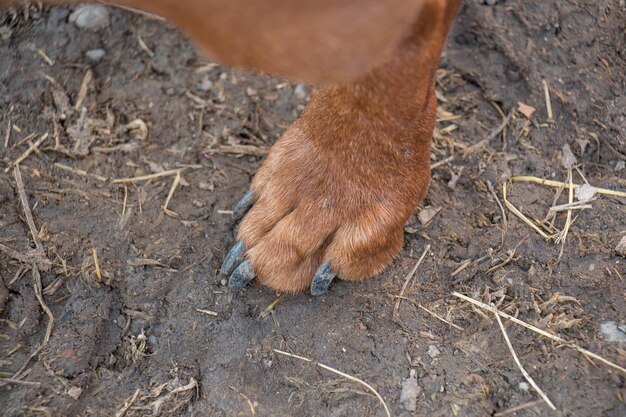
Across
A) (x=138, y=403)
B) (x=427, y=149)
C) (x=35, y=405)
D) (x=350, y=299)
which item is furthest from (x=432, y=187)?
(x=35, y=405)

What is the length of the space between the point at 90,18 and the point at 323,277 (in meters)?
1.79

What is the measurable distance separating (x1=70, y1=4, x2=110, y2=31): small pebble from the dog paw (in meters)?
1.37

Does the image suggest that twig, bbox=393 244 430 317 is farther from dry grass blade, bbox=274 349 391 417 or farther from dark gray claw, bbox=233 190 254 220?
dark gray claw, bbox=233 190 254 220

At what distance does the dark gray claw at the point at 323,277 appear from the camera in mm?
2324

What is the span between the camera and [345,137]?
2.25 m

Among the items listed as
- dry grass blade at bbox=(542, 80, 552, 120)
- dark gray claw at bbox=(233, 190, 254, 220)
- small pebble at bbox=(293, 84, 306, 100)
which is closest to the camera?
dark gray claw at bbox=(233, 190, 254, 220)

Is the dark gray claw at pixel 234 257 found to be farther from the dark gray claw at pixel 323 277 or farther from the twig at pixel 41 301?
the twig at pixel 41 301

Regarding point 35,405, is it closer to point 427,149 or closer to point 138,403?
point 138,403

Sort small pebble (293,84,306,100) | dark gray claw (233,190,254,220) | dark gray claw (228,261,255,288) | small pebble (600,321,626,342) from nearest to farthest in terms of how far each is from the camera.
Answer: small pebble (600,321,626,342), dark gray claw (228,261,255,288), dark gray claw (233,190,254,220), small pebble (293,84,306,100)

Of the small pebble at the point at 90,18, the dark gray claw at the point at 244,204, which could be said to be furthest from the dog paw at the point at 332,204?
the small pebble at the point at 90,18

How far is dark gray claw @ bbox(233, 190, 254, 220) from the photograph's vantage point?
2529mm

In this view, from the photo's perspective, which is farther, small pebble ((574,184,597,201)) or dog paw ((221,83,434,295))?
small pebble ((574,184,597,201))

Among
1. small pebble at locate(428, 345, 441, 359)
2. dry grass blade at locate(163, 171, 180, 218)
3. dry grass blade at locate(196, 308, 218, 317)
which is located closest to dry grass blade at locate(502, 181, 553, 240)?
small pebble at locate(428, 345, 441, 359)

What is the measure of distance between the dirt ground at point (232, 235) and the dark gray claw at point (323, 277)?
0.35 ft
